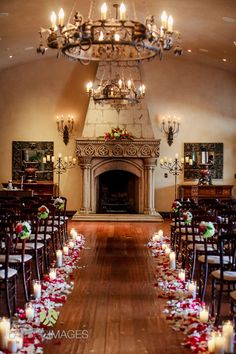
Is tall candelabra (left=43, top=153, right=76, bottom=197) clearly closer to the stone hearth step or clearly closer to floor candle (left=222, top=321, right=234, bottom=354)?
the stone hearth step

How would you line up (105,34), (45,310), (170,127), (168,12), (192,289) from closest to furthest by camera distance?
(45,310) < (192,289) < (105,34) < (168,12) < (170,127)

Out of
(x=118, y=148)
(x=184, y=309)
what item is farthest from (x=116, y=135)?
(x=184, y=309)

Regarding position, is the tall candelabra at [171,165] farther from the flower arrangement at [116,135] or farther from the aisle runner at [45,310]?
the aisle runner at [45,310]

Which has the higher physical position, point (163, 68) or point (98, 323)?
point (163, 68)

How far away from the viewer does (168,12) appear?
39.5 ft

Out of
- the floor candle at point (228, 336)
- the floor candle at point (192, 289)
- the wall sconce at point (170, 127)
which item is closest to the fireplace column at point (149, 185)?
the wall sconce at point (170, 127)

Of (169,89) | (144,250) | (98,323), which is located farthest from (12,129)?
(98,323)

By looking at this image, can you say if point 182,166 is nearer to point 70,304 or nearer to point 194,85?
point 194,85

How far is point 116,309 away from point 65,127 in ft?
37.7

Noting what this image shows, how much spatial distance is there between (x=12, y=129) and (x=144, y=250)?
8610mm

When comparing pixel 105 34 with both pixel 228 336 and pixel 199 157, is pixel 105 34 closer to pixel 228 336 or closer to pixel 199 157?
pixel 228 336

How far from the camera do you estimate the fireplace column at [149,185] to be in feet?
53.4

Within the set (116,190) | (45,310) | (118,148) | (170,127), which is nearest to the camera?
(45,310)

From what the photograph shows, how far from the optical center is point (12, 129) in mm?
17266
